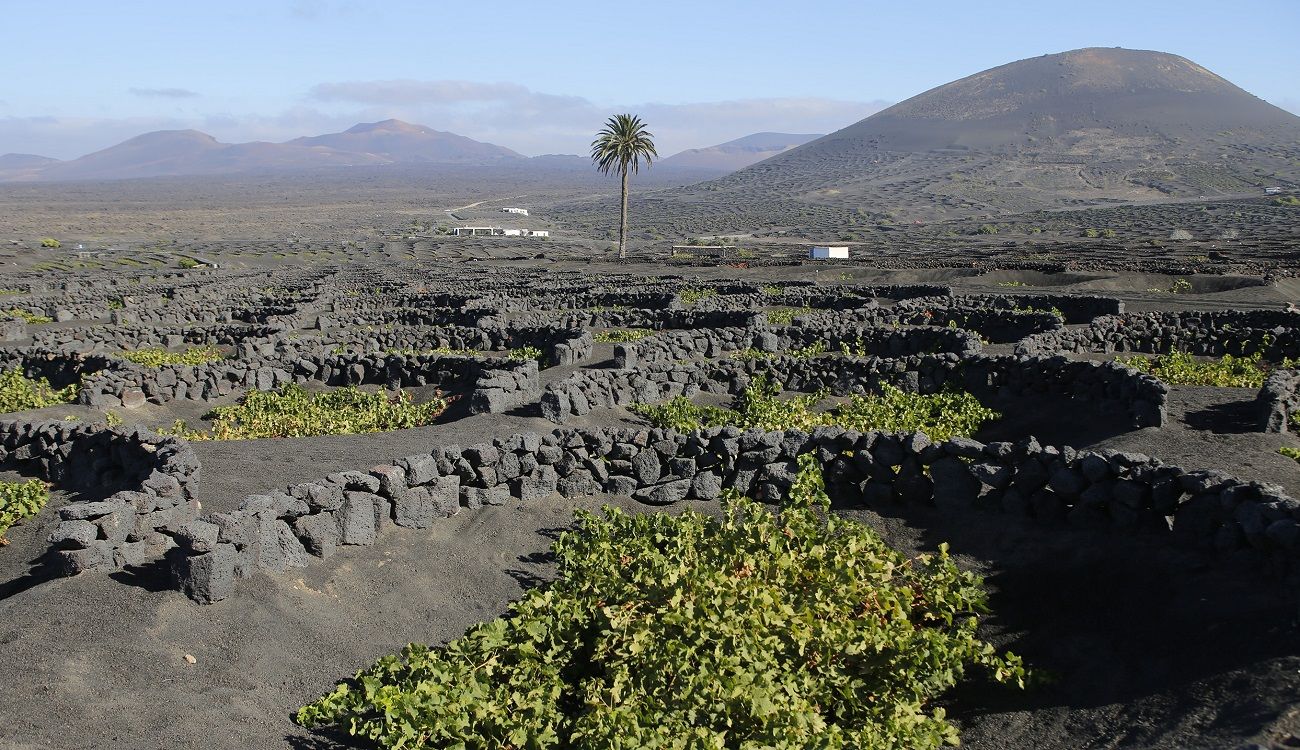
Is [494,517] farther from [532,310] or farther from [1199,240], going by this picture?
[1199,240]

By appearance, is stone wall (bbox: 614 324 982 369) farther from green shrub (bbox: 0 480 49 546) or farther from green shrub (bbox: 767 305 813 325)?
green shrub (bbox: 0 480 49 546)

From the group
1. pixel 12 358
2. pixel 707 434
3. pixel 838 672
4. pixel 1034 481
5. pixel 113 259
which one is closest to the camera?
pixel 838 672

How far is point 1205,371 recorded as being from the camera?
19359 millimetres

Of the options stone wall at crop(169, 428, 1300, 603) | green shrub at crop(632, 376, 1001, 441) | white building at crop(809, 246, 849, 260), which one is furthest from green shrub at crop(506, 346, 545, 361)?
white building at crop(809, 246, 849, 260)

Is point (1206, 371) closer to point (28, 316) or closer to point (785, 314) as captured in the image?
point (785, 314)

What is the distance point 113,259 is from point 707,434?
70891 mm

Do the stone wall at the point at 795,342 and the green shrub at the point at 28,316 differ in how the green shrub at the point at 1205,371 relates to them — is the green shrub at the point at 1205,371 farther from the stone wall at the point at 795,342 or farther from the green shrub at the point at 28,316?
the green shrub at the point at 28,316

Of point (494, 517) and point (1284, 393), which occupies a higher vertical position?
point (1284, 393)

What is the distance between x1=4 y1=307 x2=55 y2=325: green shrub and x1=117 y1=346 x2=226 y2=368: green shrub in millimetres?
11687

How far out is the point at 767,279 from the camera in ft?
164

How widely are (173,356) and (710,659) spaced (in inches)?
914

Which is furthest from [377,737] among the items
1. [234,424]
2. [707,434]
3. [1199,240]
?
[1199,240]

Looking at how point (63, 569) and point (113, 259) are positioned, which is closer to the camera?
point (63, 569)

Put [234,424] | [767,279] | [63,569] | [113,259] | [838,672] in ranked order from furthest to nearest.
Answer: [113,259]
[767,279]
[234,424]
[63,569]
[838,672]
